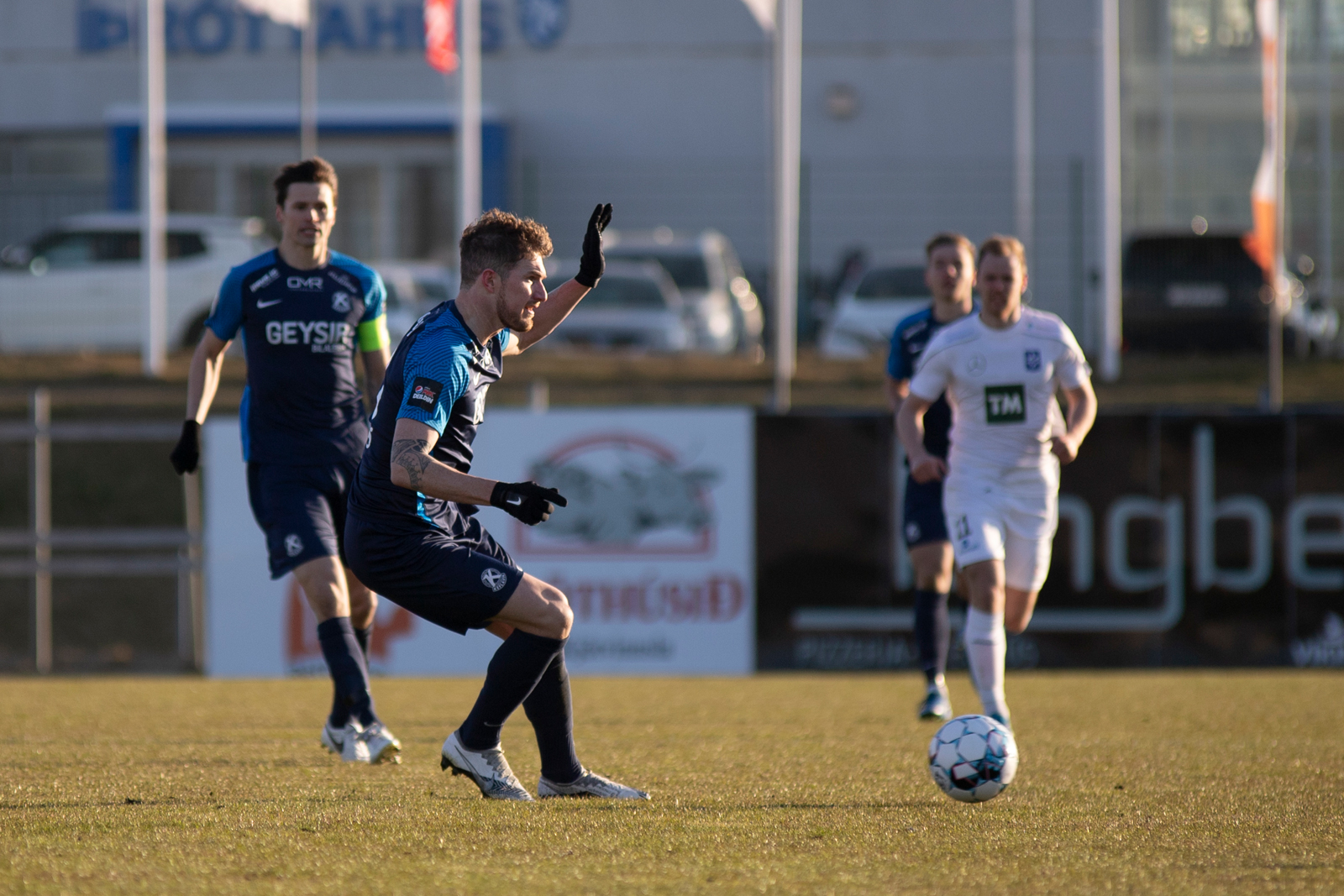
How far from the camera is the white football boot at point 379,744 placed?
5.95 metres

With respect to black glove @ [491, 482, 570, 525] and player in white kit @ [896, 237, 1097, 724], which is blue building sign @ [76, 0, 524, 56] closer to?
player in white kit @ [896, 237, 1097, 724]

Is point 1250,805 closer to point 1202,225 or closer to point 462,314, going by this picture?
point 462,314

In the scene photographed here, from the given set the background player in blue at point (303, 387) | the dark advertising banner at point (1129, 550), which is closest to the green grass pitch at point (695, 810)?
the background player in blue at point (303, 387)

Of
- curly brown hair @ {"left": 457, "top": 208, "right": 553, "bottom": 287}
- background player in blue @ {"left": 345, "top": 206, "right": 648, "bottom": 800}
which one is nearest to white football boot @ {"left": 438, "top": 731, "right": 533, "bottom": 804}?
background player in blue @ {"left": 345, "top": 206, "right": 648, "bottom": 800}

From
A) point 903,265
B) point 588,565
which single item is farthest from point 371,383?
point 903,265

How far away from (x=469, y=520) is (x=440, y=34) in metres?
14.0

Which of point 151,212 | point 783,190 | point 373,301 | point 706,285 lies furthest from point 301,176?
point 706,285

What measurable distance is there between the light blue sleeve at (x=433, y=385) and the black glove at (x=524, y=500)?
1.13 ft

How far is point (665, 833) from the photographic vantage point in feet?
14.9

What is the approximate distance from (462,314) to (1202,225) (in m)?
18.2

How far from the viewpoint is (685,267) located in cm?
2125

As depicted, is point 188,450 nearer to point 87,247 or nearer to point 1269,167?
point 1269,167

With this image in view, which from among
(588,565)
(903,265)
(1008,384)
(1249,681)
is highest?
(903,265)

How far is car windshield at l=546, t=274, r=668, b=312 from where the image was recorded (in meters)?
20.0
